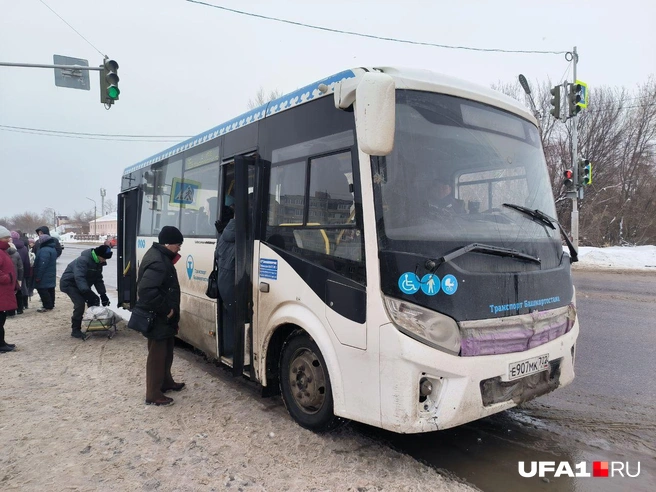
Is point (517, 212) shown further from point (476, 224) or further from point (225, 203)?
point (225, 203)

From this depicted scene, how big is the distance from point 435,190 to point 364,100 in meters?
0.87

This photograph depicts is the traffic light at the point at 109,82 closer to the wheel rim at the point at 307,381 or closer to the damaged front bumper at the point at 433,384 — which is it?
the wheel rim at the point at 307,381

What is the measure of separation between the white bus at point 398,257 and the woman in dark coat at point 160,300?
2.34 feet

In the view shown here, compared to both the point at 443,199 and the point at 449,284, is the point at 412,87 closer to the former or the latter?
the point at 443,199

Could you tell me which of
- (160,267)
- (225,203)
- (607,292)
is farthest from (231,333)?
(607,292)

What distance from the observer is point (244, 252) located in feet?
15.4

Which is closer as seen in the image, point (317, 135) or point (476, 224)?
point (476, 224)

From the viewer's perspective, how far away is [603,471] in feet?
11.5

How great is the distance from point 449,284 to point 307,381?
159 cm

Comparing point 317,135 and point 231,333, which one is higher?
point 317,135

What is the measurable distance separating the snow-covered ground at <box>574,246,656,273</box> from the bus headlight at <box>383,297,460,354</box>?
725 inches

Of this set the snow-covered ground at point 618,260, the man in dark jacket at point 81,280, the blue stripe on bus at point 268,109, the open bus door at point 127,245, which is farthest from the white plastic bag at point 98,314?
the snow-covered ground at point 618,260

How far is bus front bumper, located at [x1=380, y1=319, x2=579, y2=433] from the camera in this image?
3078 millimetres

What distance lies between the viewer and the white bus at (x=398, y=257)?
10.3 feet
